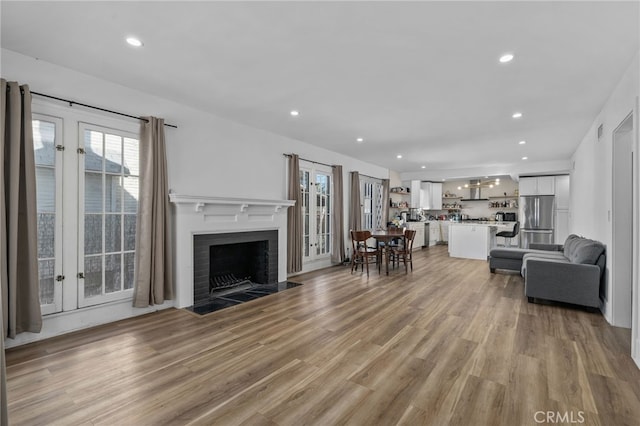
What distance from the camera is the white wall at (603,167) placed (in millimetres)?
2826

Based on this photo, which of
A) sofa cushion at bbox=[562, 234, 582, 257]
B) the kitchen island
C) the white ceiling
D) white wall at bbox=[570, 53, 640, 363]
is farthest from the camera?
the kitchen island

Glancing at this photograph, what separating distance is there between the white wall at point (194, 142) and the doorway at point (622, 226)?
4.57m

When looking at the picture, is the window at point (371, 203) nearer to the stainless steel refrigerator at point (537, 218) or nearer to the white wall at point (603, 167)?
the stainless steel refrigerator at point (537, 218)

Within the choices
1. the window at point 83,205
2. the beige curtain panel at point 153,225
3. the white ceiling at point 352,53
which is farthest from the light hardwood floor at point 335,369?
the white ceiling at point 352,53

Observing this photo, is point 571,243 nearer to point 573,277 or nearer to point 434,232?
point 573,277

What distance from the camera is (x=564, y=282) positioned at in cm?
393

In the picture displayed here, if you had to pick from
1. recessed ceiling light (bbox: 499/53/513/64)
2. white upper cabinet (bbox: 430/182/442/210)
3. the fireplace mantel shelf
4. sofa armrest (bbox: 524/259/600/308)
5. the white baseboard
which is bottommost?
the white baseboard

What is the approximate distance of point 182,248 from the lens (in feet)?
12.8

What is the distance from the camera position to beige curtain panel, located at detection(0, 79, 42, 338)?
103 inches

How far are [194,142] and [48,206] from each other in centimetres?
180

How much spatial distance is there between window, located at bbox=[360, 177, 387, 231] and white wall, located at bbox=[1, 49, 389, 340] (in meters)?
2.54

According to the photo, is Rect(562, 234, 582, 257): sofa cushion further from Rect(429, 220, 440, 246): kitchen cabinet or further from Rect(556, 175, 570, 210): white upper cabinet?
Rect(429, 220, 440, 246): kitchen cabinet

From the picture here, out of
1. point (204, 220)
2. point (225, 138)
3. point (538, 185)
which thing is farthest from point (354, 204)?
point (538, 185)

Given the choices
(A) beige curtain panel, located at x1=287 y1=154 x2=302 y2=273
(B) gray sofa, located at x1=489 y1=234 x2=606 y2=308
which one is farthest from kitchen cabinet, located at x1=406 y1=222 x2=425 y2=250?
(B) gray sofa, located at x1=489 y1=234 x2=606 y2=308
